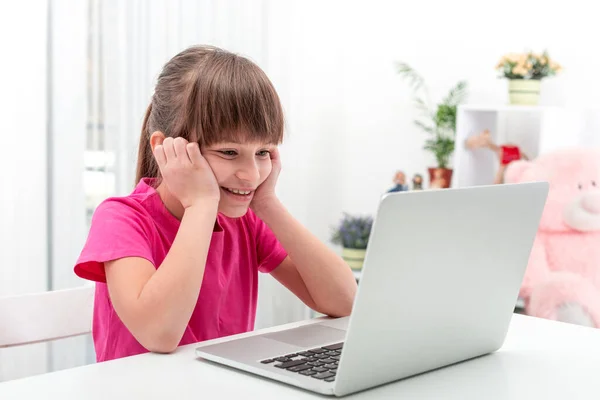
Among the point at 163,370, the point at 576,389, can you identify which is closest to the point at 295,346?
the point at 163,370

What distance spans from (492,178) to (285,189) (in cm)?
81

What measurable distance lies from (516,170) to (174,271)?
176 cm

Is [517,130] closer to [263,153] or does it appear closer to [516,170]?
[516,170]

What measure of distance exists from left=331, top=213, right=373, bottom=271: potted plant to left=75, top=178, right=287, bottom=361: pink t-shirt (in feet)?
5.79

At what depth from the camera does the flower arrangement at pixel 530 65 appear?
2703 millimetres

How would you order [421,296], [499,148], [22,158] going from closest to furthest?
[421,296]
[22,158]
[499,148]

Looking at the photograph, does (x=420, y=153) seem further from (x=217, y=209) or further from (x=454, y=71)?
(x=217, y=209)

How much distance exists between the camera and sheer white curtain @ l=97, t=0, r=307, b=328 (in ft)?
8.38

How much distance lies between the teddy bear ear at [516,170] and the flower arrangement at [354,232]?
0.69 metres

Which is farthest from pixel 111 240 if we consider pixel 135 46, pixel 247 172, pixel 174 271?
pixel 135 46

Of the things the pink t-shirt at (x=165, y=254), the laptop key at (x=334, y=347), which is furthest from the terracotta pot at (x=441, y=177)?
the laptop key at (x=334, y=347)

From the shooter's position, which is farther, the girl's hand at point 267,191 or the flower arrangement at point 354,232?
the flower arrangement at point 354,232

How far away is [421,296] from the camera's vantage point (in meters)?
0.85

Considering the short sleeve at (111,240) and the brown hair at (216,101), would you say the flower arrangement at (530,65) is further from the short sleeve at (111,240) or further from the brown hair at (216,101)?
the short sleeve at (111,240)
